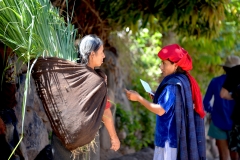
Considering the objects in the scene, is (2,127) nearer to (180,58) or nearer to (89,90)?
(89,90)

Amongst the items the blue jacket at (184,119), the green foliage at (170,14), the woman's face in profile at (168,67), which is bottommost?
the blue jacket at (184,119)

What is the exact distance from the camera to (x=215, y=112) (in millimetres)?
6527

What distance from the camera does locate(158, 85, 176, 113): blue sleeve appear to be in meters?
4.05

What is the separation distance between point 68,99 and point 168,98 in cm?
96

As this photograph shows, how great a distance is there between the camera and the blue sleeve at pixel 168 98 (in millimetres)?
4047

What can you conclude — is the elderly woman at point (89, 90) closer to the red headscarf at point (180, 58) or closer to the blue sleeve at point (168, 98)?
the blue sleeve at point (168, 98)

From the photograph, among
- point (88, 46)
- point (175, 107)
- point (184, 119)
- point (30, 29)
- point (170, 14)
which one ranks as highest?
point (170, 14)

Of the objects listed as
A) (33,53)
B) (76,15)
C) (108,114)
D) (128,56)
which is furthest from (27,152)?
(128,56)

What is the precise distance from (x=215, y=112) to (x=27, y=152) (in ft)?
8.88

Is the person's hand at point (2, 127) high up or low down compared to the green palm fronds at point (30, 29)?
Result: down

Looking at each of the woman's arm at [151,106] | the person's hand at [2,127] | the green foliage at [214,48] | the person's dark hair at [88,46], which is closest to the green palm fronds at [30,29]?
the person's dark hair at [88,46]

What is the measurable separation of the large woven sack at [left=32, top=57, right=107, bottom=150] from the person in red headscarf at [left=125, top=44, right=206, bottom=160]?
65 cm

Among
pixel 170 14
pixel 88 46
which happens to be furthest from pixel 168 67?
pixel 170 14

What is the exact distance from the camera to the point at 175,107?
405cm
